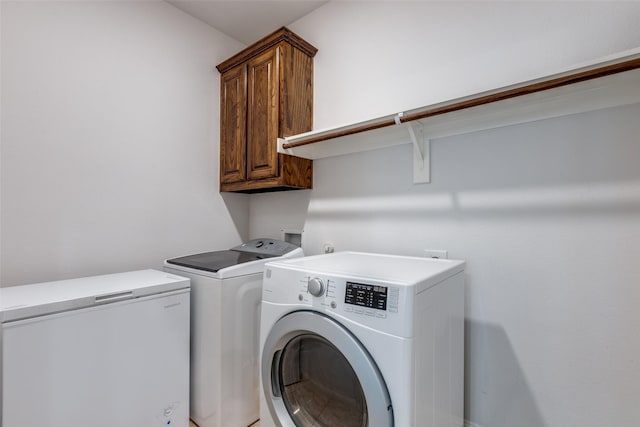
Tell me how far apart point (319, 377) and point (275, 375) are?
7.5 inches

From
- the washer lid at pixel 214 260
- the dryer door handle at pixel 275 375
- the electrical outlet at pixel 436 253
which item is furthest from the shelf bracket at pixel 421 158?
the dryer door handle at pixel 275 375

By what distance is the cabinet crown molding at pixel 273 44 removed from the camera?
1.80m

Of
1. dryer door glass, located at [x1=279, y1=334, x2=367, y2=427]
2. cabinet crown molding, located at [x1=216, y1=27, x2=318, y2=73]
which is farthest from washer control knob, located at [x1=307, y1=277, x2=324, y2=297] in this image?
cabinet crown molding, located at [x1=216, y1=27, x2=318, y2=73]

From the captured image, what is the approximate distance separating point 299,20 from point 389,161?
1305 millimetres

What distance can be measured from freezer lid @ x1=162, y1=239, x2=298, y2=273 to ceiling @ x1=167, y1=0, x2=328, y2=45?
159 centimetres

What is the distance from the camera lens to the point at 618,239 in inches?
41.9

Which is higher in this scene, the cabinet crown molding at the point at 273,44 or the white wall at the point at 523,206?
the cabinet crown molding at the point at 273,44

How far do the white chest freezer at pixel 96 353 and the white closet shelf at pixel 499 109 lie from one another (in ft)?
3.75

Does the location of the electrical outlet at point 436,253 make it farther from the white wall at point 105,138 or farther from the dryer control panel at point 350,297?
the white wall at point 105,138

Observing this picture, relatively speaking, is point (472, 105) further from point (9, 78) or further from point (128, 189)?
point (9, 78)

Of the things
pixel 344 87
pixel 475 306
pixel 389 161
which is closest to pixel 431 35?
pixel 344 87

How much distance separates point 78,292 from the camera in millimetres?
1218

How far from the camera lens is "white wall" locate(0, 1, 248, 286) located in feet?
4.67

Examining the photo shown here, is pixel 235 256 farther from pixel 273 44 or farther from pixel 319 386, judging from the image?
pixel 273 44
